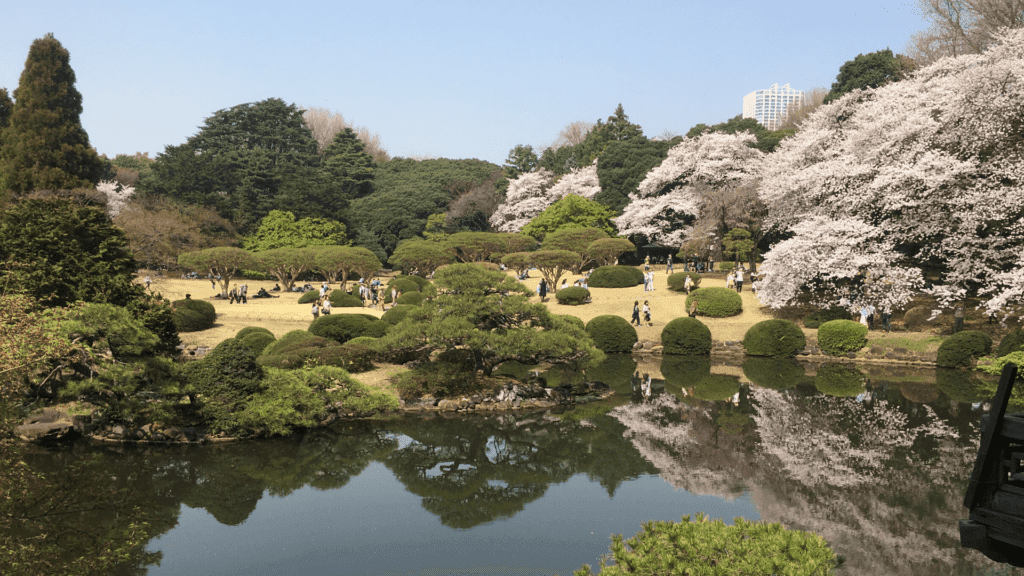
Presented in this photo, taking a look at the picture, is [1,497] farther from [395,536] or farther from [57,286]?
[57,286]

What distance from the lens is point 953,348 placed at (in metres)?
23.4

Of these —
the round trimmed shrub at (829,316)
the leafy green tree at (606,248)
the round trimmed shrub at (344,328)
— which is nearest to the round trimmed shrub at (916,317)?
the round trimmed shrub at (829,316)

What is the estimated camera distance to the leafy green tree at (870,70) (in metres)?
43.0

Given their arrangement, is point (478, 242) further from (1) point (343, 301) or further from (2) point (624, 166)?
(1) point (343, 301)

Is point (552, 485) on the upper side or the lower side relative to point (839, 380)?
lower

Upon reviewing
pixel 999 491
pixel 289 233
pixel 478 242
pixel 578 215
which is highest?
pixel 578 215

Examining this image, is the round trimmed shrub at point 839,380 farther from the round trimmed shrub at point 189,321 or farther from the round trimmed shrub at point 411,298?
the round trimmed shrub at point 189,321

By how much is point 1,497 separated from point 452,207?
55.4 metres

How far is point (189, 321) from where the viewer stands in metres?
28.3

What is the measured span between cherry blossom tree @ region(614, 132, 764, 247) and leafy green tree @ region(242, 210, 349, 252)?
72.9 ft

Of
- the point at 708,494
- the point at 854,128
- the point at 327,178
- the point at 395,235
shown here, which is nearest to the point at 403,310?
the point at 708,494

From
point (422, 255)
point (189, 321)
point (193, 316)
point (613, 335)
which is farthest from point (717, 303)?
point (189, 321)

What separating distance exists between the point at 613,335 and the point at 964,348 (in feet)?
39.8

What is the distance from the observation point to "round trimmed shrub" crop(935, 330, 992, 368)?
23000mm
